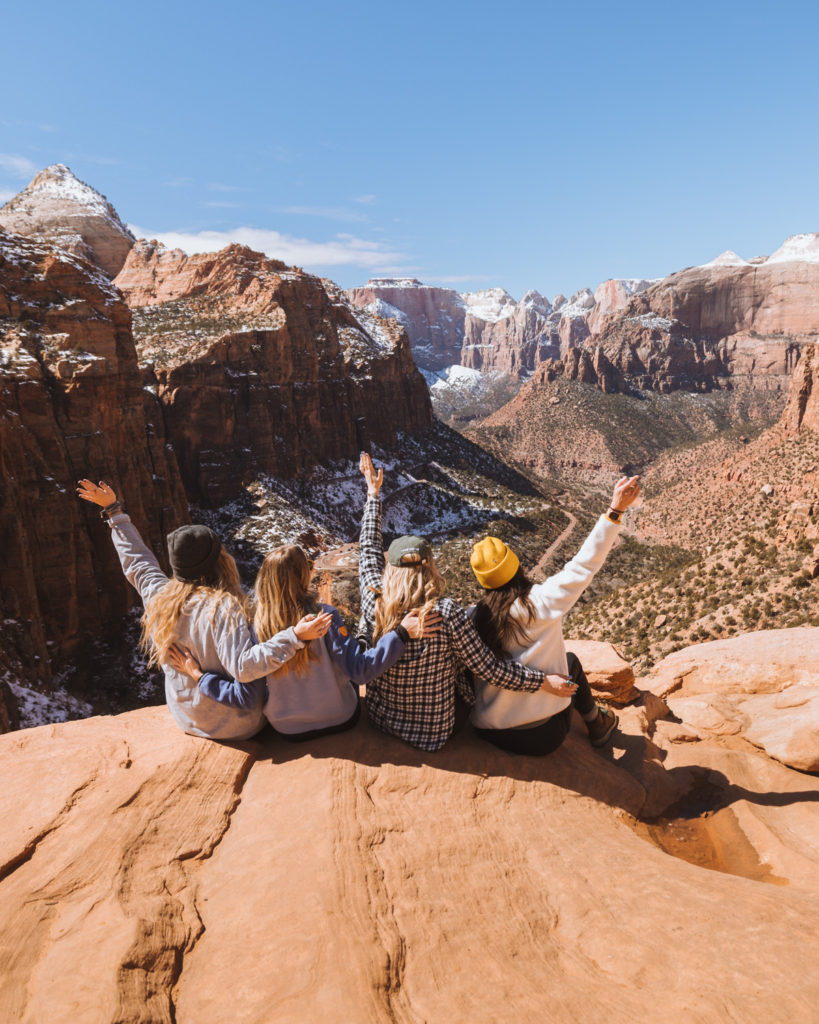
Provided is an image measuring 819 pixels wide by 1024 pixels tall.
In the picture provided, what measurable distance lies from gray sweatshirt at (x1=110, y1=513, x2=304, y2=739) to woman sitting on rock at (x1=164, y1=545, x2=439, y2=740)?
15cm

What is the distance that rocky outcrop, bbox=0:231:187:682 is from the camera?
25672 millimetres

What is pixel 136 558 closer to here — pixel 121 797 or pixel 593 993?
pixel 121 797

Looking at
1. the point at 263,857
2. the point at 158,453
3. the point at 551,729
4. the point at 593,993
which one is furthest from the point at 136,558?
the point at 158,453

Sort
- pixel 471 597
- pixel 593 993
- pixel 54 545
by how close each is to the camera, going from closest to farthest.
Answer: pixel 593 993, pixel 54 545, pixel 471 597

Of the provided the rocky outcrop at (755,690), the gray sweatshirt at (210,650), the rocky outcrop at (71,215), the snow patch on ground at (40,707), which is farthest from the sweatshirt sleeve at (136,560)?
the rocky outcrop at (71,215)

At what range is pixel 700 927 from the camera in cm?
391

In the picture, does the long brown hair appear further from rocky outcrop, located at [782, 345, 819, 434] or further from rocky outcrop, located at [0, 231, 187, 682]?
rocky outcrop, located at [782, 345, 819, 434]

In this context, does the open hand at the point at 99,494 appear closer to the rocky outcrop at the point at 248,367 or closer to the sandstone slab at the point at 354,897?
the sandstone slab at the point at 354,897

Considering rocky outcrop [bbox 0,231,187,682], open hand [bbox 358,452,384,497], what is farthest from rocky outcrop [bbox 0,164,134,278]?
open hand [bbox 358,452,384,497]

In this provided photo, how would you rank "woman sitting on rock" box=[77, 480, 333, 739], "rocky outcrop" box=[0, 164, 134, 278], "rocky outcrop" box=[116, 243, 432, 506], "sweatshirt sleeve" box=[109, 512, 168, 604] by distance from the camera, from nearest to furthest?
"woman sitting on rock" box=[77, 480, 333, 739] → "sweatshirt sleeve" box=[109, 512, 168, 604] → "rocky outcrop" box=[116, 243, 432, 506] → "rocky outcrop" box=[0, 164, 134, 278]

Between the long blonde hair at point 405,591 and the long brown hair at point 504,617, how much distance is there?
0.60 m

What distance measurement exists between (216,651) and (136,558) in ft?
4.64

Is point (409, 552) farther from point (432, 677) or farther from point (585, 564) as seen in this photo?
point (585, 564)

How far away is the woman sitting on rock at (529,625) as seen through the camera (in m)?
5.50
